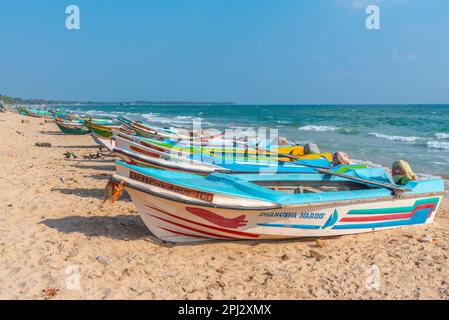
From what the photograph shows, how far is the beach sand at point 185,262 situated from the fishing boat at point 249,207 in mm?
209

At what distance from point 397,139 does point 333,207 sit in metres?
18.7


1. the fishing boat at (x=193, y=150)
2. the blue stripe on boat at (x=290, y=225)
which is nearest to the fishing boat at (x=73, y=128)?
the fishing boat at (x=193, y=150)

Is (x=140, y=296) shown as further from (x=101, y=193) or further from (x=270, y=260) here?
(x=101, y=193)

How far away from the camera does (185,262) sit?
486 centimetres

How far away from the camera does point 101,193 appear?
310 inches

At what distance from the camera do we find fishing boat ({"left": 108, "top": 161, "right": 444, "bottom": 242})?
501cm

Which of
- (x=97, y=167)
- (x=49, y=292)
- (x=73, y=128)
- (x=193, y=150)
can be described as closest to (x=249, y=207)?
(x=49, y=292)

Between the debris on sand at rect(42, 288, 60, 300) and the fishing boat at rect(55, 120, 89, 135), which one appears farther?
the fishing boat at rect(55, 120, 89, 135)

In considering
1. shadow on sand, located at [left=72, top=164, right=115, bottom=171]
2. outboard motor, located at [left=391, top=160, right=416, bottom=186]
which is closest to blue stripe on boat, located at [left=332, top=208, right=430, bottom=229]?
outboard motor, located at [left=391, top=160, right=416, bottom=186]

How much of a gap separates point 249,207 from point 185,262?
1127mm

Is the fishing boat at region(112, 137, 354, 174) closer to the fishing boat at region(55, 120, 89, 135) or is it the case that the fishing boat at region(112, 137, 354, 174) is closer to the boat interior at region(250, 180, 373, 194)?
the boat interior at region(250, 180, 373, 194)

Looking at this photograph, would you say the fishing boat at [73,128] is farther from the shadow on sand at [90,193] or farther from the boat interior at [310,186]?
the boat interior at [310,186]

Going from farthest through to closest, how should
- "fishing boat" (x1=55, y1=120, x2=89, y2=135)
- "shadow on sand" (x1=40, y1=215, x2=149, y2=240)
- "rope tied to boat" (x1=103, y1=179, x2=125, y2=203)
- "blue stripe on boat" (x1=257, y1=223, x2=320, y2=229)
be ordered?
"fishing boat" (x1=55, y1=120, x2=89, y2=135) → "shadow on sand" (x1=40, y1=215, x2=149, y2=240) → "blue stripe on boat" (x1=257, y1=223, x2=320, y2=229) → "rope tied to boat" (x1=103, y1=179, x2=125, y2=203)

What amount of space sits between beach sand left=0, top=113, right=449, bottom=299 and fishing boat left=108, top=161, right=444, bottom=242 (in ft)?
0.69
